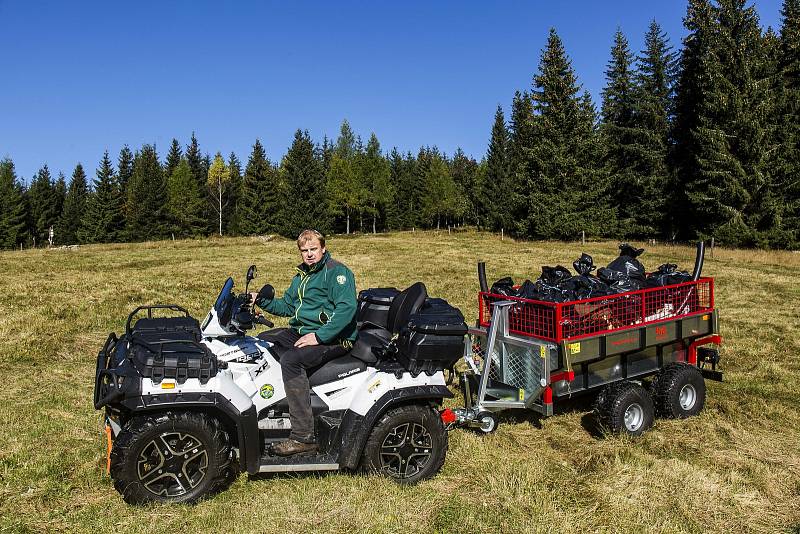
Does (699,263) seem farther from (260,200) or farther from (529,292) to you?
(260,200)

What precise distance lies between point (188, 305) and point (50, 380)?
715 cm

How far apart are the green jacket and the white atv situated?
0.99 ft

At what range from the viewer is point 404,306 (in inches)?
216

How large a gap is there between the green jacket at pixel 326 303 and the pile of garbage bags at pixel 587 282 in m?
2.60

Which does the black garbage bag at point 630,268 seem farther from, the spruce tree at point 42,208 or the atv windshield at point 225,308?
the spruce tree at point 42,208

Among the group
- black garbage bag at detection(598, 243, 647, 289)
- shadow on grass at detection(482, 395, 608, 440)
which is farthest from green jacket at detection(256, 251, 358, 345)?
black garbage bag at detection(598, 243, 647, 289)

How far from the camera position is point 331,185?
196 feet

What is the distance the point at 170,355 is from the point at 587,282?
4762mm

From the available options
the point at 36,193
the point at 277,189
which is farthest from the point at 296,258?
the point at 36,193

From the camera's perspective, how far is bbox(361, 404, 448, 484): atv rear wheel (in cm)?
498

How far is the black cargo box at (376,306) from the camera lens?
5.93m

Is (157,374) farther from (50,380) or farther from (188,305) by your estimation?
(188,305)

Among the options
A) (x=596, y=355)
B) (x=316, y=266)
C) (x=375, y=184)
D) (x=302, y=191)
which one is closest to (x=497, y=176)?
→ (x=375, y=184)

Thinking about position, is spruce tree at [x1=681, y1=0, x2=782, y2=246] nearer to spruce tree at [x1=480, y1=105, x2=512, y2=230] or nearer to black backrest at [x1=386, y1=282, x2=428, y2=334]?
spruce tree at [x1=480, y1=105, x2=512, y2=230]
